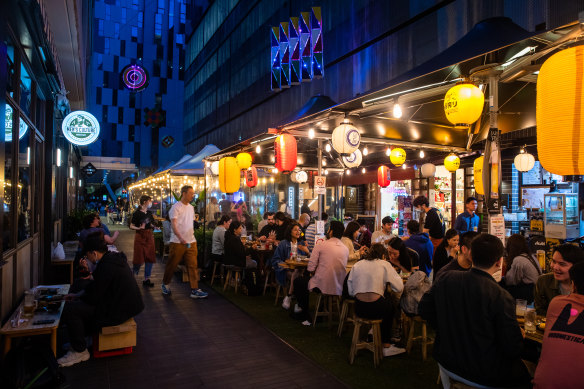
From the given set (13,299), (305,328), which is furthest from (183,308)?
(13,299)

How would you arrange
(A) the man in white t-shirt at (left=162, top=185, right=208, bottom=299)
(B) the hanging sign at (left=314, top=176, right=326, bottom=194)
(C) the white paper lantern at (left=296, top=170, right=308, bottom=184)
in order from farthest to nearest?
1. (C) the white paper lantern at (left=296, top=170, right=308, bottom=184)
2. (B) the hanging sign at (left=314, top=176, right=326, bottom=194)
3. (A) the man in white t-shirt at (left=162, top=185, right=208, bottom=299)

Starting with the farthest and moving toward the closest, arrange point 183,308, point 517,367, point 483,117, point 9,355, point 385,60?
point 385,60 → point 483,117 → point 183,308 → point 9,355 → point 517,367

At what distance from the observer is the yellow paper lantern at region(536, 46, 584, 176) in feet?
10.9

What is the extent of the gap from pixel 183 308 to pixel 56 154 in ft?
17.0

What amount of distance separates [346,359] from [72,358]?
3.44 metres

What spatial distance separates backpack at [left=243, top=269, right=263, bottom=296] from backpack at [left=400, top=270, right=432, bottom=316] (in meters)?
4.12

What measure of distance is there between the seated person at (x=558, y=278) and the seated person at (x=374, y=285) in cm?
155

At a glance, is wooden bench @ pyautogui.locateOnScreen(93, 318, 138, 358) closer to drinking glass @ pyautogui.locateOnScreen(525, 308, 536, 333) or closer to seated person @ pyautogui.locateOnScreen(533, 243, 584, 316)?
drinking glass @ pyautogui.locateOnScreen(525, 308, 536, 333)

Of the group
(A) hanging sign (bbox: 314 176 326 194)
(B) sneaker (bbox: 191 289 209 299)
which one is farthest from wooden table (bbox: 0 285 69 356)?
(A) hanging sign (bbox: 314 176 326 194)

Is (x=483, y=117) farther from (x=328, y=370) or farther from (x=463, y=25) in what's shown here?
(x=328, y=370)

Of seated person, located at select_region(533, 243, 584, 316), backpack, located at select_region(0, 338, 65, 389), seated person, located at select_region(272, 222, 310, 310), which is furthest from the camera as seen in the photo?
seated person, located at select_region(272, 222, 310, 310)

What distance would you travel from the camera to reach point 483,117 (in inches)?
344

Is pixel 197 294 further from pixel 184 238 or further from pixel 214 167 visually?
pixel 214 167

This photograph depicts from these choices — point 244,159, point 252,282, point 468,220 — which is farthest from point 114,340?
point 468,220
